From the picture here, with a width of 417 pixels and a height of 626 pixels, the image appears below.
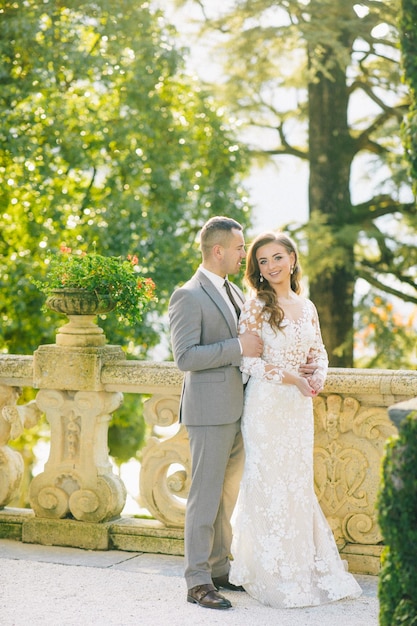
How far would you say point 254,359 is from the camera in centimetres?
442

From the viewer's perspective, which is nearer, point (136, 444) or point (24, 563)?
point (24, 563)

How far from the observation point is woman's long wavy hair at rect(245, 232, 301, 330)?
176 inches

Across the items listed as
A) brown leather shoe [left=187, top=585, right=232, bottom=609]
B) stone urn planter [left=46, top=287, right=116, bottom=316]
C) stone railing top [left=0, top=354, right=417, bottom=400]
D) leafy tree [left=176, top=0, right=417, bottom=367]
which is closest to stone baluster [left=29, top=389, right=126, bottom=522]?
stone railing top [left=0, top=354, right=417, bottom=400]

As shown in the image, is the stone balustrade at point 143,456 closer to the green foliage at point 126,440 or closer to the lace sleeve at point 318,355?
the lace sleeve at point 318,355

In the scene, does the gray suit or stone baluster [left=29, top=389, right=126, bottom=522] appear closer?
the gray suit

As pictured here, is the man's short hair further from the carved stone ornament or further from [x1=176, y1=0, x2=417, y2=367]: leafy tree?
[x1=176, y1=0, x2=417, y2=367]: leafy tree

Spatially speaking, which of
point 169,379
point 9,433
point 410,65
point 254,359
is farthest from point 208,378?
point 9,433

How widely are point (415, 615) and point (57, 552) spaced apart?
2706 millimetres

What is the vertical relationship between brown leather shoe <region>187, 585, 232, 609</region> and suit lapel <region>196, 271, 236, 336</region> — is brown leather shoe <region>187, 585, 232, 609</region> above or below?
below

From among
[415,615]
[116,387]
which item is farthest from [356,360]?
[415,615]

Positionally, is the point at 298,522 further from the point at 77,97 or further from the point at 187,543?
the point at 77,97

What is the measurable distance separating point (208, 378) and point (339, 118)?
10180mm

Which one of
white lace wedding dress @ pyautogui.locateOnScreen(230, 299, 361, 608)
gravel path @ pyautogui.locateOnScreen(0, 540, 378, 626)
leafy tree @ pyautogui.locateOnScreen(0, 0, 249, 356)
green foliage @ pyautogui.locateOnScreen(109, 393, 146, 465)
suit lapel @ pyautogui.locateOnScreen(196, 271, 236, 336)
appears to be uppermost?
leafy tree @ pyautogui.locateOnScreen(0, 0, 249, 356)

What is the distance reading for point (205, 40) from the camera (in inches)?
555
